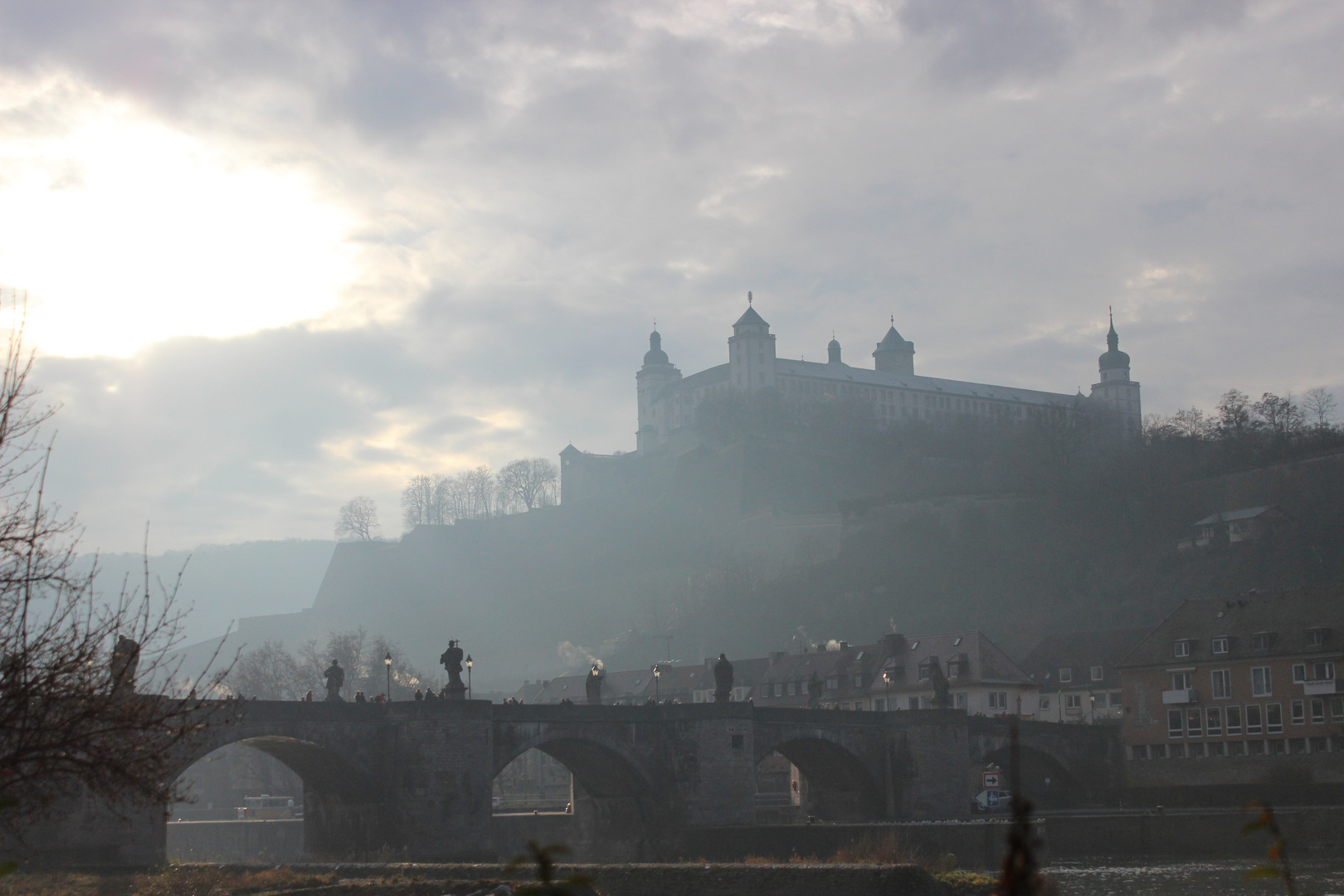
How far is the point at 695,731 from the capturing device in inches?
1828

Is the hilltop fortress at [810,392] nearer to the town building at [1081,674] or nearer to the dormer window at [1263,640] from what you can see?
the town building at [1081,674]

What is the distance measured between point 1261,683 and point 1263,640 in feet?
6.34

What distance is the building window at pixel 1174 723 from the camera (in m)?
60.7

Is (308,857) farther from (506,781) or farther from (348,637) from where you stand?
(348,637)

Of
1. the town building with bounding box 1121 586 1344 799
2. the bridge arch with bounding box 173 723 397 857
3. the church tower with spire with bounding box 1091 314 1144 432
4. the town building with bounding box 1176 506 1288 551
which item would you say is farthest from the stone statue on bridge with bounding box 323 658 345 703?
the church tower with spire with bounding box 1091 314 1144 432

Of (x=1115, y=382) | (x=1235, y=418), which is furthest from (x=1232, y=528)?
(x=1115, y=382)

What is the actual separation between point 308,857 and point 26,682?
109 ft

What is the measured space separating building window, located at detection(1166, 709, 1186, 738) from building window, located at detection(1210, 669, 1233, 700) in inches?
76.8

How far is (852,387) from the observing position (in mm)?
173250

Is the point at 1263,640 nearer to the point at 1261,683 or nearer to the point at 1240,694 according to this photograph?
the point at 1261,683

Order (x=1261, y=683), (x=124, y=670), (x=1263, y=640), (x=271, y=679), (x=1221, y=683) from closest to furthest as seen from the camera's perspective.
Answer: (x=124, y=670), (x=1261, y=683), (x=1263, y=640), (x=1221, y=683), (x=271, y=679)

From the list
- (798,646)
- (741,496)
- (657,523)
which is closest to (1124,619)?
(798,646)

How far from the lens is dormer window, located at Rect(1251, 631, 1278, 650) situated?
5847 cm

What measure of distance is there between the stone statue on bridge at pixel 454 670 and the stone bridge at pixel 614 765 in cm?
62
